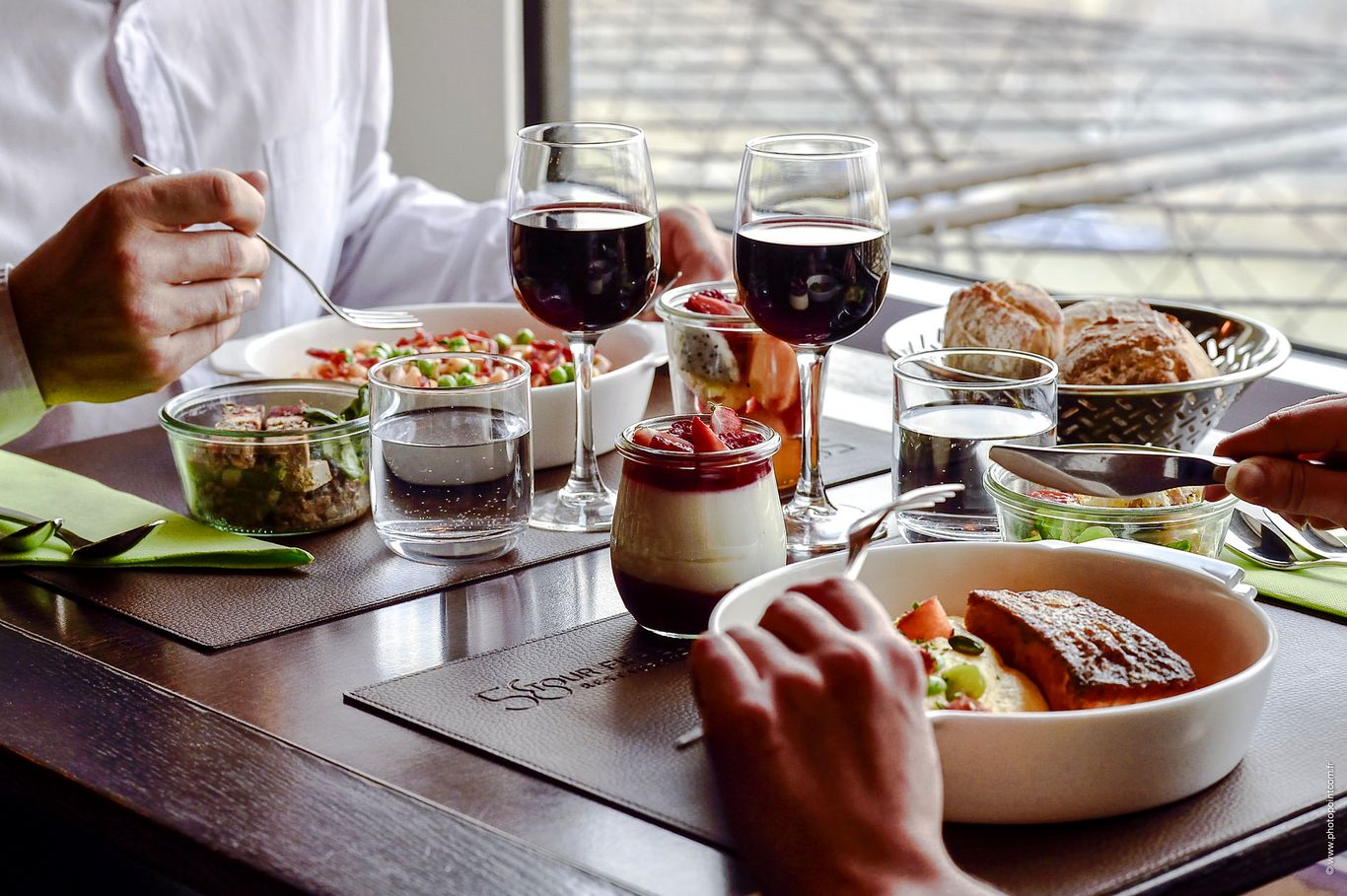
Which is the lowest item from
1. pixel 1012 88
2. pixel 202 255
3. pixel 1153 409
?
pixel 1153 409

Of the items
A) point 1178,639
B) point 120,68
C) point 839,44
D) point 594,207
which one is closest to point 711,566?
point 1178,639

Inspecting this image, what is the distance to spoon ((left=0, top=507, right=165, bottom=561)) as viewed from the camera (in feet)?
3.41

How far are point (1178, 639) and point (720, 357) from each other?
50 cm

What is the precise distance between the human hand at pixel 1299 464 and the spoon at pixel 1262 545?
97mm

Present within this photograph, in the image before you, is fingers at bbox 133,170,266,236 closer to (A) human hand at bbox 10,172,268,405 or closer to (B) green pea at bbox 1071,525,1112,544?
(A) human hand at bbox 10,172,268,405

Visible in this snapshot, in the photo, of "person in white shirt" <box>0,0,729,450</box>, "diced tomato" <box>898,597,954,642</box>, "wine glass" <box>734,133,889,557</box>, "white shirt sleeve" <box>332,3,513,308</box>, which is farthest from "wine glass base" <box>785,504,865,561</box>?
"white shirt sleeve" <box>332,3,513,308</box>

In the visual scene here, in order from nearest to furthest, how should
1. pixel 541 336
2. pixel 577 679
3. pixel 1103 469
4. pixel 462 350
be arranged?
pixel 577 679 < pixel 1103 469 < pixel 462 350 < pixel 541 336

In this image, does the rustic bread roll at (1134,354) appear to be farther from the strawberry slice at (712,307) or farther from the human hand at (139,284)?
the human hand at (139,284)

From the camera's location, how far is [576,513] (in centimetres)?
116

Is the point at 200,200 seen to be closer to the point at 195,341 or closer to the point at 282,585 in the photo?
the point at 195,341

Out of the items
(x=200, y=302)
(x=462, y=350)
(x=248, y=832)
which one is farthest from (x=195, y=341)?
(x=248, y=832)

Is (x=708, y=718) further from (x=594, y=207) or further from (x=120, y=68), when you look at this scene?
(x=120, y=68)

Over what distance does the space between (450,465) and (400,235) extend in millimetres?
1091

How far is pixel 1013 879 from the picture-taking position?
24.2 inches
